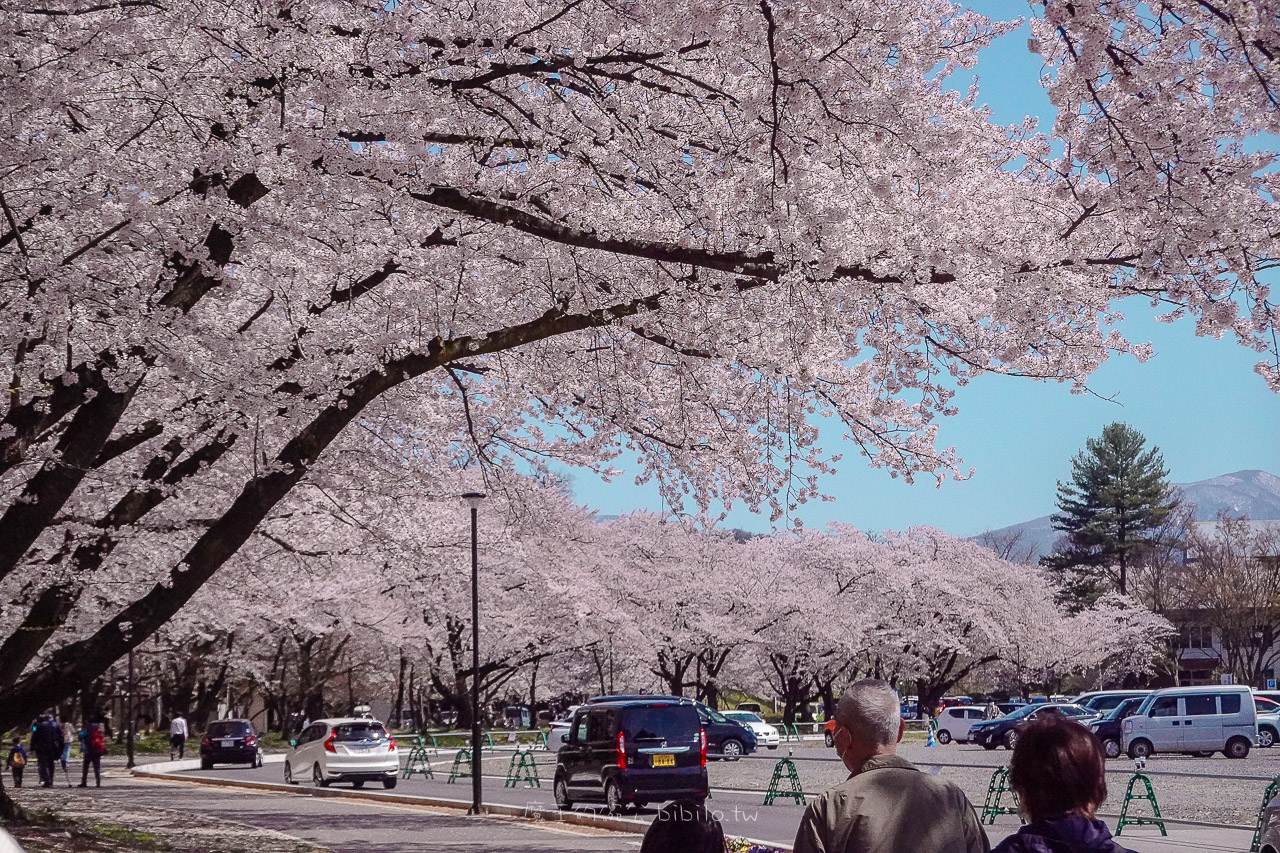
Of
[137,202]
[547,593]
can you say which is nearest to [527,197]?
[137,202]

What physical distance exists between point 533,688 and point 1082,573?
3810 centimetres

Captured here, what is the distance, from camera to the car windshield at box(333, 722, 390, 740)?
2594 centimetres

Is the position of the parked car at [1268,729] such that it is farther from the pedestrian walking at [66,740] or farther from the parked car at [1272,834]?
the pedestrian walking at [66,740]

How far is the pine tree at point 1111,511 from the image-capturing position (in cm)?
7825

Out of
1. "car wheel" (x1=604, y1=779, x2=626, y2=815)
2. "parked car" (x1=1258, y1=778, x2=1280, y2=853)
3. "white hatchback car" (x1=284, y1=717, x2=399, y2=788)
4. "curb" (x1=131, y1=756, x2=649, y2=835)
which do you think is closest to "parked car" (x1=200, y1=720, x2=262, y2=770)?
"curb" (x1=131, y1=756, x2=649, y2=835)

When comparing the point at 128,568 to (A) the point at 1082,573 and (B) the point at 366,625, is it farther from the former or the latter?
(A) the point at 1082,573

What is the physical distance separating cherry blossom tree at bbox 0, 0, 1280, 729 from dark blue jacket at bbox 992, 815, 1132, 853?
366 centimetres

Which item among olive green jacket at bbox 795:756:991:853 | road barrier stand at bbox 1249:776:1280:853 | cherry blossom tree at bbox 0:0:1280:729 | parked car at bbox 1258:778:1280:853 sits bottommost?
road barrier stand at bbox 1249:776:1280:853

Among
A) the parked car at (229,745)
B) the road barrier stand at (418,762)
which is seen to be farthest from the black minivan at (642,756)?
the parked car at (229,745)

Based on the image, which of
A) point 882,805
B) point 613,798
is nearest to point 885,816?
point 882,805

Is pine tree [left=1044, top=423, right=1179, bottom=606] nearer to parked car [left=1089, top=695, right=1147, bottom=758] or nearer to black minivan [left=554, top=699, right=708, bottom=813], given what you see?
parked car [left=1089, top=695, right=1147, bottom=758]

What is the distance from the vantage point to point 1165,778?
77.4 ft

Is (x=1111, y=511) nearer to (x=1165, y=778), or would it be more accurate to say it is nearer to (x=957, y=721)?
(x=957, y=721)

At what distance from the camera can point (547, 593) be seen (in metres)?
43.9
